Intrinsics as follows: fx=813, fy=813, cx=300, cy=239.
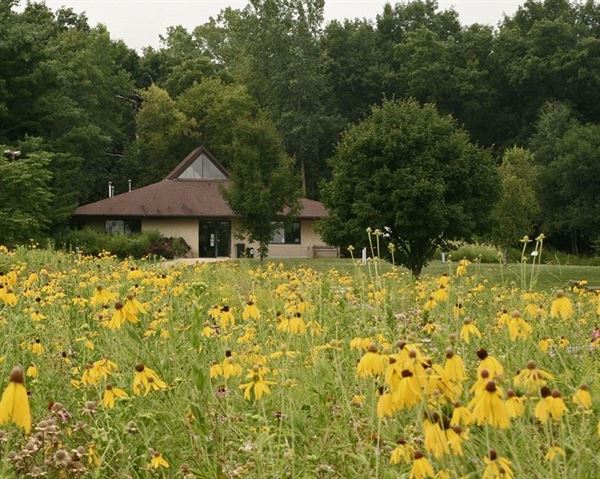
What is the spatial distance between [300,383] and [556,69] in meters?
43.5

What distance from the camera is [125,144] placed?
44969 mm

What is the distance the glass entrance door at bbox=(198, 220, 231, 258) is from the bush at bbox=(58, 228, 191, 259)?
1980 millimetres

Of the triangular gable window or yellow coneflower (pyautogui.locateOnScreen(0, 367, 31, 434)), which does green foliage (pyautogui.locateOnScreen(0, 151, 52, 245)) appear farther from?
yellow coneflower (pyautogui.locateOnScreen(0, 367, 31, 434))

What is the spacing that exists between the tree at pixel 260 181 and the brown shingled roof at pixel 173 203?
830cm

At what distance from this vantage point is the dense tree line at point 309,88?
3238 centimetres

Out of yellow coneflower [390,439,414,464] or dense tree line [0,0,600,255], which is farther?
dense tree line [0,0,600,255]

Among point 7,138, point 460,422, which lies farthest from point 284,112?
point 460,422

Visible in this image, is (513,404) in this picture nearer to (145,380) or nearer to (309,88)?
(145,380)

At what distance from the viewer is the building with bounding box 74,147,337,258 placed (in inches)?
1353

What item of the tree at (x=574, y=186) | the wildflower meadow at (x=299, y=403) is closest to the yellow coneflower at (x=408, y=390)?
the wildflower meadow at (x=299, y=403)

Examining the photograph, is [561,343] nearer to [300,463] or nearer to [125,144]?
[300,463]

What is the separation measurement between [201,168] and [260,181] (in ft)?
41.2

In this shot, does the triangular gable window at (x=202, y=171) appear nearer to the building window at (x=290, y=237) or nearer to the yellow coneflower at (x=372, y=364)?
the building window at (x=290, y=237)

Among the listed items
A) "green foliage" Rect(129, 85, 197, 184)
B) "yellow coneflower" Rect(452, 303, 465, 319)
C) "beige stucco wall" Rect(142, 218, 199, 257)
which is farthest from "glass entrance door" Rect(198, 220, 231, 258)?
"yellow coneflower" Rect(452, 303, 465, 319)
